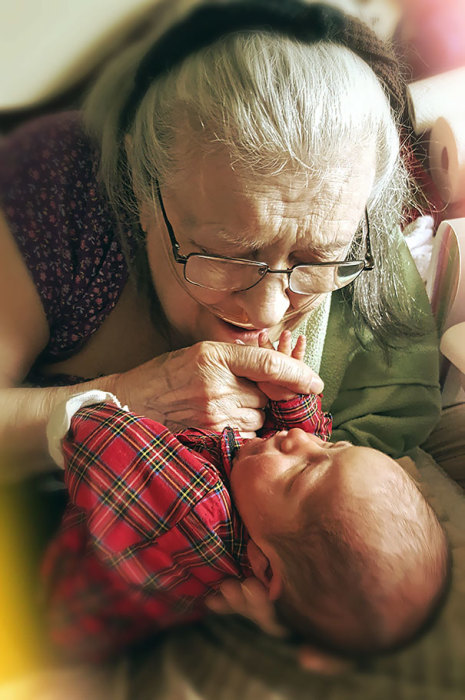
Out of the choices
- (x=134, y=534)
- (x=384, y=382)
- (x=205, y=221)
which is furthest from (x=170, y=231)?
(x=384, y=382)

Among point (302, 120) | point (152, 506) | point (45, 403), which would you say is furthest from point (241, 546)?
point (302, 120)

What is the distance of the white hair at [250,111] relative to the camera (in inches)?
14.4

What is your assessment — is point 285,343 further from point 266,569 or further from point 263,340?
point 266,569

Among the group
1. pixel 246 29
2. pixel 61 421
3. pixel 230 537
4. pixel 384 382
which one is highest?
pixel 246 29

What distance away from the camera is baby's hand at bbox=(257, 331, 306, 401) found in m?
0.56

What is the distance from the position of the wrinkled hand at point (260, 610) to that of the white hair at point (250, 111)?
1.02 ft

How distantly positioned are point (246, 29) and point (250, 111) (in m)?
0.06

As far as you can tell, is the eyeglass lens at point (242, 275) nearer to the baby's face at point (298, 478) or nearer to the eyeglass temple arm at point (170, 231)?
the eyeglass temple arm at point (170, 231)

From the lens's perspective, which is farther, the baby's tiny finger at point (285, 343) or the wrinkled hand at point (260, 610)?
the baby's tiny finger at point (285, 343)

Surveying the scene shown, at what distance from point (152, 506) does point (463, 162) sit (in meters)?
0.46

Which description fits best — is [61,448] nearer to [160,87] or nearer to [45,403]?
[45,403]

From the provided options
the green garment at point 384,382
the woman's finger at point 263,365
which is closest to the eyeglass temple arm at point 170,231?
the woman's finger at point 263,365

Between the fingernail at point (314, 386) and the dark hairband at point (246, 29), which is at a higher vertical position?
the dark hairband at point (246, 29)

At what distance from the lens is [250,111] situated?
0.39 meters
